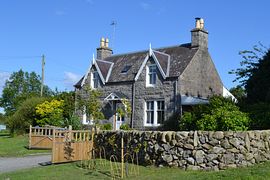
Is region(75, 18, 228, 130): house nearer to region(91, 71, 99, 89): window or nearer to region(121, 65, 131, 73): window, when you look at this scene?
region(121, 65, 131, 73): window

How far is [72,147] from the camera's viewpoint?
58.1ft

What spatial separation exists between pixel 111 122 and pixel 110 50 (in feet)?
31.4

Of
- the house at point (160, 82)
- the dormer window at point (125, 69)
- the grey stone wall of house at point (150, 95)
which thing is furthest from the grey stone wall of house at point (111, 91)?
the dormer window at point (125, 69)

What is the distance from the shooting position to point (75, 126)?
3069 cm

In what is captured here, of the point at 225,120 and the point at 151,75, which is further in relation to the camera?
the point at 151,75

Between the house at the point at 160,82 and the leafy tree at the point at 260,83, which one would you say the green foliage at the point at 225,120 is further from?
the house at the point at 160,82

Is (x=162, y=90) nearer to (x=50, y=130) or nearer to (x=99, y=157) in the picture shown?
(x=50, y=130)

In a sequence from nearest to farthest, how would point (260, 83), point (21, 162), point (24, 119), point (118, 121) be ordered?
point (21, 162), point (260, 83), point (118, 121), point (24, 119)

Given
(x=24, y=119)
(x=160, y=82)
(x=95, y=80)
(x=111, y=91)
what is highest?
(x=95, y=80)

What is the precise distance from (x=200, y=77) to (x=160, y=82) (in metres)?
3.67

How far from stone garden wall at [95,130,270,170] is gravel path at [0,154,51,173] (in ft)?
17.8

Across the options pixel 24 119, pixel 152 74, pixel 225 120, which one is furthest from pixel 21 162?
pixel 24 119

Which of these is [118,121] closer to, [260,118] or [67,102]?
[67,102]

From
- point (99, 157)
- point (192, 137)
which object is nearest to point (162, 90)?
point (99, 157)
